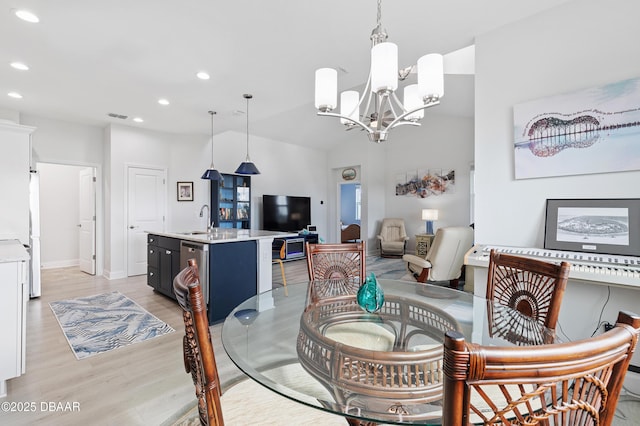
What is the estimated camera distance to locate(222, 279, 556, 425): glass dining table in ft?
3.01

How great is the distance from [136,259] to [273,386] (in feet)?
17.9

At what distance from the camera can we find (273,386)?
3.13 feet

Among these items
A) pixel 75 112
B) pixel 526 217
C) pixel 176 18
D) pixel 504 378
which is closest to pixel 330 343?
pixel 504 378

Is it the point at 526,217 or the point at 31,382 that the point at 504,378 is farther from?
the point at 31,382

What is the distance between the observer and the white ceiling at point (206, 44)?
7.26 ft

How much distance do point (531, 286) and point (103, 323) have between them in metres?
3.74

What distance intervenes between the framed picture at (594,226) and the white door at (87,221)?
6520 mm

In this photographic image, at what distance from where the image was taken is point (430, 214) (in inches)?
271

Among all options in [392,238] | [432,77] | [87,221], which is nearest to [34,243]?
[87,221]

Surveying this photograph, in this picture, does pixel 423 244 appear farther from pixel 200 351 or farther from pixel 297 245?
pixel 200 351

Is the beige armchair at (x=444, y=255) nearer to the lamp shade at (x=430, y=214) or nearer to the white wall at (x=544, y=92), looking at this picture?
the white wall at (x=544, y=92)

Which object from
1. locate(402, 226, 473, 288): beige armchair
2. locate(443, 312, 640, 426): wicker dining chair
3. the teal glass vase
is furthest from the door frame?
locate(443, 312, 640, 426): wicker dining chair

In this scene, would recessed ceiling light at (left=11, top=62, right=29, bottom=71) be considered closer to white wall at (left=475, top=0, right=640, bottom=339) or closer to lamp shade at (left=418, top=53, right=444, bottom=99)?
lamp shade at (left=418, top=53, right=444, bottom=99)

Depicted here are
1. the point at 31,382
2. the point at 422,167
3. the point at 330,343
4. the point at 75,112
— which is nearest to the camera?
the point at 330,343
